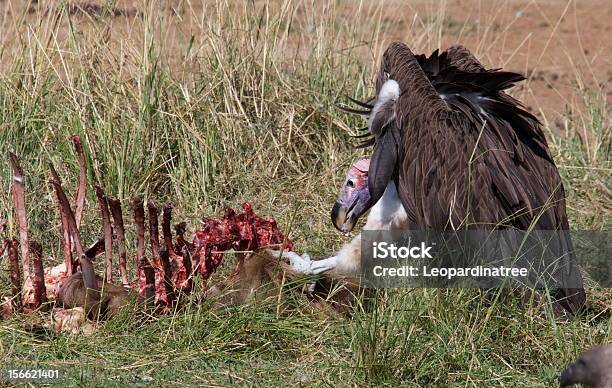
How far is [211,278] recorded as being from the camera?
409cm

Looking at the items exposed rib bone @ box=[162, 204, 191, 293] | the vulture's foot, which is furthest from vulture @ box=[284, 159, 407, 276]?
exposed rib bone @ box=[162, 204, 191, 293]

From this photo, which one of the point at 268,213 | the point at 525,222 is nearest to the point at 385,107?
the point at 525,222

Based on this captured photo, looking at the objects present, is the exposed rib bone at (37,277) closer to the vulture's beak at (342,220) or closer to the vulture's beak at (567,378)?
the vulture's beak at (342,220)

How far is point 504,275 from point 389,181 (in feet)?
2.13

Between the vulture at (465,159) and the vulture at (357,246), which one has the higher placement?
the vulture at (465,159)

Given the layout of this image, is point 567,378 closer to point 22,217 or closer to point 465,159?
point 465,159

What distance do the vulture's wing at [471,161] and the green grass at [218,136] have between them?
0.37 metres

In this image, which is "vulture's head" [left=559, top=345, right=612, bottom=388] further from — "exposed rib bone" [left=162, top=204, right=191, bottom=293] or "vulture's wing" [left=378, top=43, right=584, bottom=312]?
"exposed rib bone" [left=162, top=204, right=191, bottom=293]

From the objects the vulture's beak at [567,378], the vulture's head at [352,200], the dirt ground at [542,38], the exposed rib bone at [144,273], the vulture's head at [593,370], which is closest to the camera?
the vulture's head at [593,370]

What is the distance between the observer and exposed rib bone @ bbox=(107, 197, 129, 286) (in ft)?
12.8

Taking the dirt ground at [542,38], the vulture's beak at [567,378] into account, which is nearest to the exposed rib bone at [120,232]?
the vulture's beak at [567,378]

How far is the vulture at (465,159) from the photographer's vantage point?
393 centimetres

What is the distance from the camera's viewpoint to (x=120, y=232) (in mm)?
3975

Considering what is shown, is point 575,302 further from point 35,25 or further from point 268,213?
point 35,25
